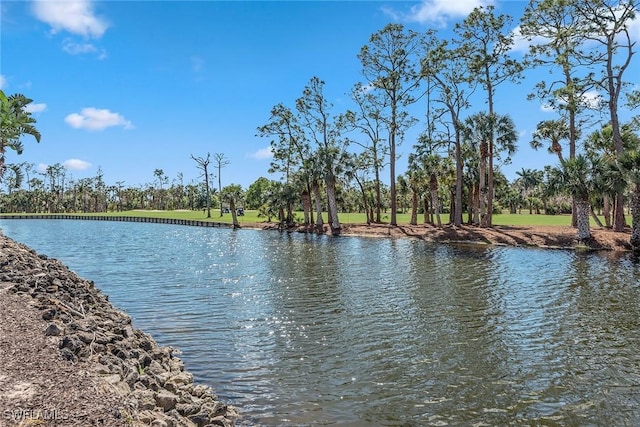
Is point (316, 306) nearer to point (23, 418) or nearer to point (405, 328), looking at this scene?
point (405, 328)

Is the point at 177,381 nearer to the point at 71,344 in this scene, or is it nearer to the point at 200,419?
the point at 200,419

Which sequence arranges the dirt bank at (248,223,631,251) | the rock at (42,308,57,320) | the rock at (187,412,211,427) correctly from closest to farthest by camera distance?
the rock at (187,412,211,427) → the rock at (42,308,57,320) → the dirt bank at (248,223,631,251)

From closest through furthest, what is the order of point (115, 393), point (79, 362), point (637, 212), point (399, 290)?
point (115, 393), point (79, 362), point (399, 290), point (637, 212)

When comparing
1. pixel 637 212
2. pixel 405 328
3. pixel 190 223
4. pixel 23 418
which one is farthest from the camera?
pixel 190 223

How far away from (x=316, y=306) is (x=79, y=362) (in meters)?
9.66

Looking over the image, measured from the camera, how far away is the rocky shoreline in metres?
5.66

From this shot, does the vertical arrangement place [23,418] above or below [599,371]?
above

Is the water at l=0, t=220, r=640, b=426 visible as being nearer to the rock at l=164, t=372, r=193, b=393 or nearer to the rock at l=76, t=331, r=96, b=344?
the rock at l=164, t=372, r=193, b=393

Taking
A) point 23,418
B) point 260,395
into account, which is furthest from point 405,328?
point 23,418

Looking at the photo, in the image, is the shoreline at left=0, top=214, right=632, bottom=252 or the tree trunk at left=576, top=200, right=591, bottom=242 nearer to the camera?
the tree trunk at left=576, top=200, right=591, bottom=242

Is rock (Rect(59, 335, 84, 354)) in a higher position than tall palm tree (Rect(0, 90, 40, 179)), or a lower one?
lower

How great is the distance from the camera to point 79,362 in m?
7.32

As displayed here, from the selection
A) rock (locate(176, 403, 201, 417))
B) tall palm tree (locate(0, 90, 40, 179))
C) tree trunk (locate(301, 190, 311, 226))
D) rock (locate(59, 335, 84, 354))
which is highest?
tall palm tree (locate(0, 90, 40, 179))

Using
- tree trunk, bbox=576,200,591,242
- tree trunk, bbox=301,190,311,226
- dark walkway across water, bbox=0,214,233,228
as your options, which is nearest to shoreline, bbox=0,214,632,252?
tree trunk, bbox=576,200,591,242
